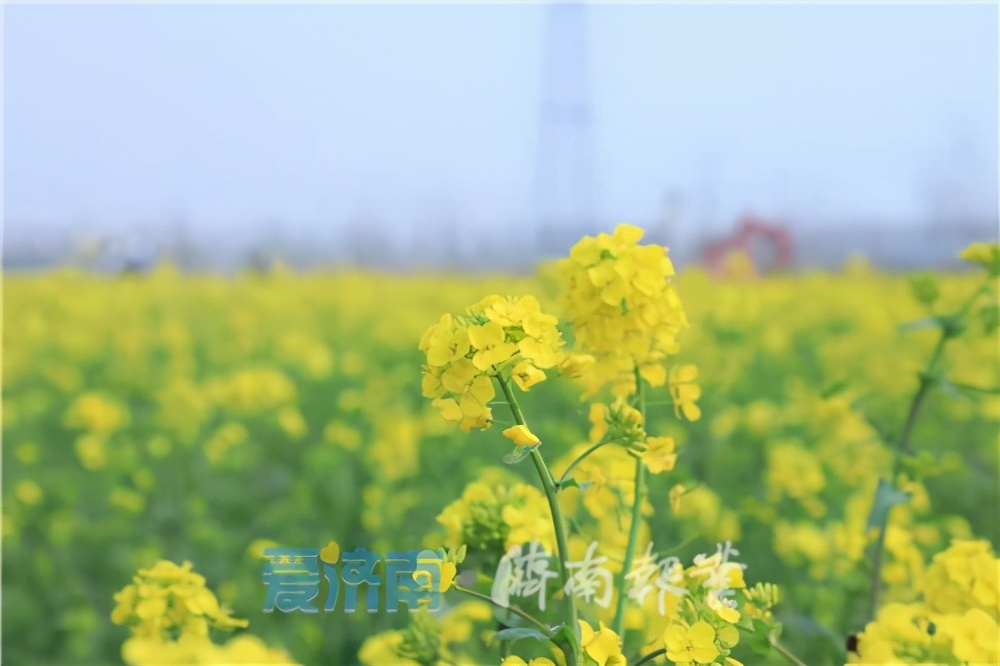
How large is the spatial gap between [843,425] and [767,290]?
92.6 inches

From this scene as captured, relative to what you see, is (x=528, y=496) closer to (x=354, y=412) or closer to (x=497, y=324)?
(x=497, y=324)

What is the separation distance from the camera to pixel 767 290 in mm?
4043

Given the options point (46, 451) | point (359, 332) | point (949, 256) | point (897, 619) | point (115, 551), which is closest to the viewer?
point (897, 619)

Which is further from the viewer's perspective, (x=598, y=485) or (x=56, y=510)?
(x=56, y=510)

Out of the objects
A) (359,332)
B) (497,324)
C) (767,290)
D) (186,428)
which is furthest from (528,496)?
(767,290)

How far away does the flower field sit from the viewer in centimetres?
64

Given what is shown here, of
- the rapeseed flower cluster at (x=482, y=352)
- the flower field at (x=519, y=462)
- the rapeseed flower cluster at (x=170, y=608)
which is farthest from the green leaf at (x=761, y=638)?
the rapeseed flower cluster at (x=170, y=608)

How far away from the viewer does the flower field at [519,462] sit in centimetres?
64

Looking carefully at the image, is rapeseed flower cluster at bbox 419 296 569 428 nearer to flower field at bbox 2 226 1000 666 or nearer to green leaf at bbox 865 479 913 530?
flower field at bbox 2 226 1000 666

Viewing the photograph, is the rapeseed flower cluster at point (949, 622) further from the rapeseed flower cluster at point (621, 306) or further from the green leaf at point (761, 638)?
the rapeseed flower cluster at point (621, 306)

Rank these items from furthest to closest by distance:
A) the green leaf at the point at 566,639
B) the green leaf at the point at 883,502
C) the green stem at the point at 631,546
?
the green leaf at the point at 883,502
the green stem at the point at 631,546
the green leaf at the point at 566,639

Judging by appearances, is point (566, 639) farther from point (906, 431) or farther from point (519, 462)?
point (906, 431)

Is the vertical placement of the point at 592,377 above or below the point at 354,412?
above

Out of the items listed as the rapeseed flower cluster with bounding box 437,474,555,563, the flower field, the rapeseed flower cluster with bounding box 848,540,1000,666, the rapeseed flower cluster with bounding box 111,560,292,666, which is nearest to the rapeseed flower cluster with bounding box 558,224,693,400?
the flower field
